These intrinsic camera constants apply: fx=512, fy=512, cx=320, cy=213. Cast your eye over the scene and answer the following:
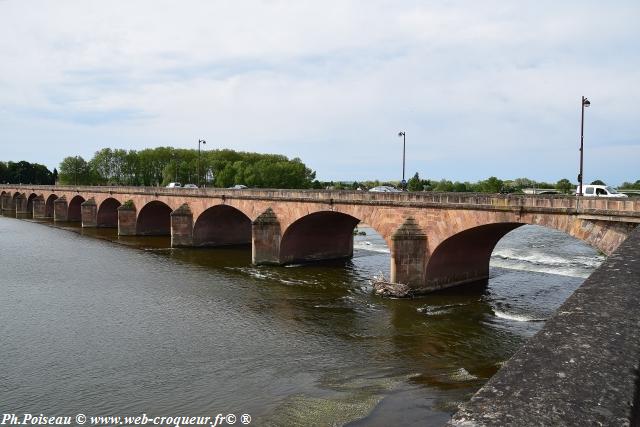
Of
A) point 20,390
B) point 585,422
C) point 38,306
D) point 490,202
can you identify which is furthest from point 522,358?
point 38,306

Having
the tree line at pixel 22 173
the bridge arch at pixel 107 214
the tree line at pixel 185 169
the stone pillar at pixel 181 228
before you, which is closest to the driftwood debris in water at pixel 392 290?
the stone pillar at pixel 181 228

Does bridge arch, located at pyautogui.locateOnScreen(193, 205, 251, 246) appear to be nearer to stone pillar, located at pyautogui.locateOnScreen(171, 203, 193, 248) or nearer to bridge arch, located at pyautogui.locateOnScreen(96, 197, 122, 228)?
stone pillar, located at pyautogui.locateOnScreen(171, 203, 193, 248)

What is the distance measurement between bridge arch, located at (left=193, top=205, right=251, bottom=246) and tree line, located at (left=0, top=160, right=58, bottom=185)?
4680 inches

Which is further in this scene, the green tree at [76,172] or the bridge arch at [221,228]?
the green tree at [76,172]

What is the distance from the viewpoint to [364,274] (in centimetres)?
3241

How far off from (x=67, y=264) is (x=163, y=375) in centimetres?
2291

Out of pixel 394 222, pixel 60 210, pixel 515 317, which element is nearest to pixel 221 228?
pixel 394 222

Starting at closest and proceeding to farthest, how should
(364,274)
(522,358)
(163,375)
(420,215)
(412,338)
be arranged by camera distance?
(522,358)
(163,375)
(412,338)
(420,215)
(364,274)

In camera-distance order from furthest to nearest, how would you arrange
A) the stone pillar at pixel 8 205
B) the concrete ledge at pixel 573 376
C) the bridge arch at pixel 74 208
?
the stone pillar at pixel 8 205
the bridge arch at pixel 74 208
the concrete ledge at pixel 573 376

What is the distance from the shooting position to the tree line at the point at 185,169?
3679 inches

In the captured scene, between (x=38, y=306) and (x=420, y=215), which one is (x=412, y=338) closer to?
(x=420, y=215)

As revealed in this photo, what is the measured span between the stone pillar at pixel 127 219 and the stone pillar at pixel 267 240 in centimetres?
2285

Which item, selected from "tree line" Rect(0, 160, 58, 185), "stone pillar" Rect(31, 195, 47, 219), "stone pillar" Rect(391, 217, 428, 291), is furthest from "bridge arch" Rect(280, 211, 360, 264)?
"tree line" Rect(0, 160, 58, 185)

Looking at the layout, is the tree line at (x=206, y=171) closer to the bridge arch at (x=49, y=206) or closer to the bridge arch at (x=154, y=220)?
the bridge arch at (x=49, y=206)
